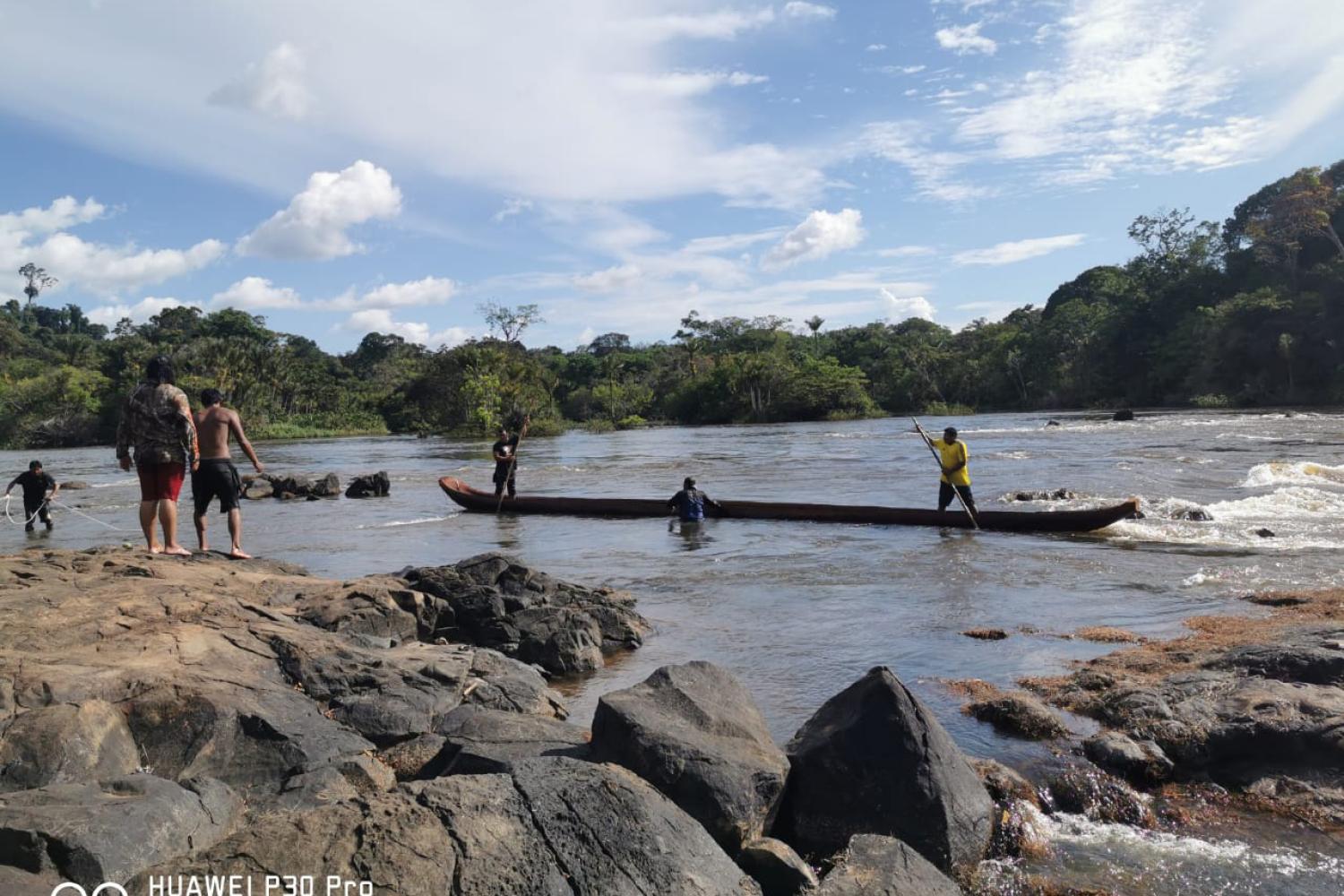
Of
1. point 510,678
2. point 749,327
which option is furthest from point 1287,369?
point 510,678

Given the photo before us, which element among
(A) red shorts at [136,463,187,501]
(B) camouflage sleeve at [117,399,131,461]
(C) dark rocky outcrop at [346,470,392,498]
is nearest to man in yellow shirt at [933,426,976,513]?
(A) red shorts at [136,463,187,501]

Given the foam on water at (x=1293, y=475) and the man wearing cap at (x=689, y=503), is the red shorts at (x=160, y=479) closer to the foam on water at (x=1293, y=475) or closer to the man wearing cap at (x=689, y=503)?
the man wearing cap at (x=689, y=503)

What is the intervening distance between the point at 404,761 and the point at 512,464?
544 inches

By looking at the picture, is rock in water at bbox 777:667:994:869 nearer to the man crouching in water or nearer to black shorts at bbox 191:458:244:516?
the man crouching in water

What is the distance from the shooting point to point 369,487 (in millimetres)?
22344

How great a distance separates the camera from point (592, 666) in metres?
7.04

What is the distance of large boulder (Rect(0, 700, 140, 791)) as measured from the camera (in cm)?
371

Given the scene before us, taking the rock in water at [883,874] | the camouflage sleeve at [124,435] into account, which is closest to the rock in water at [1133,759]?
the rock in water at [883,874]

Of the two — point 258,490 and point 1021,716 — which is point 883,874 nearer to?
point 1021,716

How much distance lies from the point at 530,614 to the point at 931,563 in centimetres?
577

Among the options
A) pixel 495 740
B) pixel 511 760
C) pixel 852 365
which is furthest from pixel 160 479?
pixel 852 365

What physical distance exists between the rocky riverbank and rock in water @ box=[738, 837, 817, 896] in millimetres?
11

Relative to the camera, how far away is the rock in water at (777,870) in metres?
3.41

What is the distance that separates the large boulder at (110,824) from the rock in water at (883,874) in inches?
90.1
